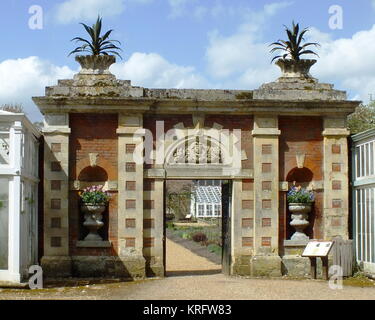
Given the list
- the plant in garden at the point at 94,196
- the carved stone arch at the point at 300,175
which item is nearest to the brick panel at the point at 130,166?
the plant in garden at the point at 94,196

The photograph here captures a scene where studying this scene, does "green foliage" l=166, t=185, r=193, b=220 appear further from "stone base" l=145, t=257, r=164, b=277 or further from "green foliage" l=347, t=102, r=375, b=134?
"stone base" l=145, t=257, r=164, b=277

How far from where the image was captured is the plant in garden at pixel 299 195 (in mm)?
16703

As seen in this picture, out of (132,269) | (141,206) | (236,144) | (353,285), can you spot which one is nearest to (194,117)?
(236,144)

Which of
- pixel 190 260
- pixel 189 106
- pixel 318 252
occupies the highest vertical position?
pixel 189 106

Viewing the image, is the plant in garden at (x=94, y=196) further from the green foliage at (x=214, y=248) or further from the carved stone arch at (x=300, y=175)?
the green foliage at (x=214, y=248)

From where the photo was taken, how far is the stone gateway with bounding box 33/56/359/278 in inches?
642

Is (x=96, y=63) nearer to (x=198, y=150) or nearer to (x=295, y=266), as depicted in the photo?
(x=198, y=150)

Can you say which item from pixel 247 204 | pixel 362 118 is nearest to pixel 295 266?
pixel 247 204

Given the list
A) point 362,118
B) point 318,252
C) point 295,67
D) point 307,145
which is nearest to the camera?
point 318,252

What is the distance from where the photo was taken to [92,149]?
16562 millimetres

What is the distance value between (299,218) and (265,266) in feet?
4.75

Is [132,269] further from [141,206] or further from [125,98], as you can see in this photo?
[125,98]

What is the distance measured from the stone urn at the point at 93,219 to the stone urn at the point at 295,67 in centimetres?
562

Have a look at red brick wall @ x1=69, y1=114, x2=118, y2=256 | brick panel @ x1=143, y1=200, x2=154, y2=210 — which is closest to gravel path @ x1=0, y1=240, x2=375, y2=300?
brick panel @ x1=143, y1=200, x2=154, y2=210
